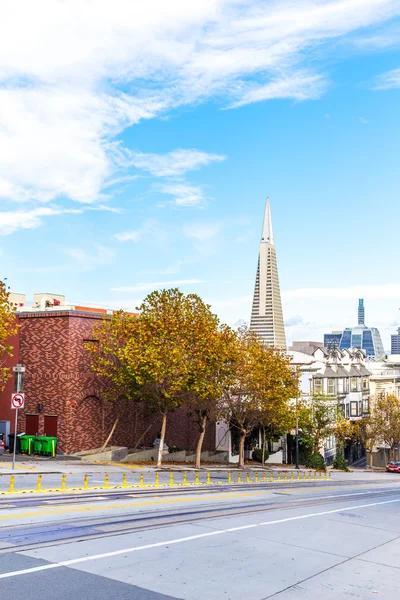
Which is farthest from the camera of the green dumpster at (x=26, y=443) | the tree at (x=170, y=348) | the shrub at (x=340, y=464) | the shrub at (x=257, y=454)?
the shrub at (x=340, y=464)

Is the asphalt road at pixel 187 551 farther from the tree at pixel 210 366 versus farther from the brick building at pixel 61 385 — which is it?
the brick building at pixel 61 385

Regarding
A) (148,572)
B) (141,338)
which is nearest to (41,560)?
(148,572)

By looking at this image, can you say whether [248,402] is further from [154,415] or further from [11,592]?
[11,592]

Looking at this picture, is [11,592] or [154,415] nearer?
[11,592]

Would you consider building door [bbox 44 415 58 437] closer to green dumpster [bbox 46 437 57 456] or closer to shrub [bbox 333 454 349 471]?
green dumpster [bbox 46 437 57 456]

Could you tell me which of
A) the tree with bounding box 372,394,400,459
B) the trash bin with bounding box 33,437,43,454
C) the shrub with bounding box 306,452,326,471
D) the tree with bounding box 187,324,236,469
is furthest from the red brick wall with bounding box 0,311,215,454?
the tree with bounding box 372,394,400,459

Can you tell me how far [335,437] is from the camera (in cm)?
8044

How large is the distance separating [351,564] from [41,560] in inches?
267

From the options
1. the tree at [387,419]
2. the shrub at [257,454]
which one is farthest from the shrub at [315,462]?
the tree at [387,419]

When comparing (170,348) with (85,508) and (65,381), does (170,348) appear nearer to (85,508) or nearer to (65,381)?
(65,381)

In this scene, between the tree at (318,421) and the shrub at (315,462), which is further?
the shrub at (315,462)

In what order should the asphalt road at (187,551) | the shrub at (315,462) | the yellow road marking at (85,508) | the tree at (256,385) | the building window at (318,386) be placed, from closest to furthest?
the asphalt road at (187,551) < the yellow road marking at (85,508) < the tree at (256,385) < the shrub at (315,462) < the building window at (318,386)

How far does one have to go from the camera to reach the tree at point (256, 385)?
48750 millimetres

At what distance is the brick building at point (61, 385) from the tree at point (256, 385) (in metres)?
7.26
